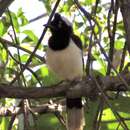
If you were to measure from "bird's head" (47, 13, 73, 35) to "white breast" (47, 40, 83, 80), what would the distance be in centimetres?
14

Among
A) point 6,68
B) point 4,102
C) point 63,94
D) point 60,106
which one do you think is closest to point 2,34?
point 6,68

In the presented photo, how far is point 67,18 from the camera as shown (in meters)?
2.96

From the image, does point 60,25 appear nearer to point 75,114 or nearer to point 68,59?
point 68,59

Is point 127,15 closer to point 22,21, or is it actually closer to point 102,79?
point 102,79

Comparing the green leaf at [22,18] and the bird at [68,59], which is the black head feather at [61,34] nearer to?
the bird at [68,59]

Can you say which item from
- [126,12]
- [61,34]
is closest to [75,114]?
[61,34]

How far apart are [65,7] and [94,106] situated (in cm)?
78

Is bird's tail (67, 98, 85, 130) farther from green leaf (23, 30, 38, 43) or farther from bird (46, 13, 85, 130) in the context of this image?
green leaf (23, 30, 38, 43)

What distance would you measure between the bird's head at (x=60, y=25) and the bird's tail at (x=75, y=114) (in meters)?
0.39

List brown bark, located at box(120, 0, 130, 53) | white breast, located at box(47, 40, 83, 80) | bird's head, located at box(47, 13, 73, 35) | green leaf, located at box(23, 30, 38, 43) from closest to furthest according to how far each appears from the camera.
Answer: brown bark, located at box(120, 0, 130, 53)
white breast, located at box(47, 40, 83, 80)
bird's head, located at box(47, 13, 73, 35)
green leaf, located at box(23, 30, 38, 43)

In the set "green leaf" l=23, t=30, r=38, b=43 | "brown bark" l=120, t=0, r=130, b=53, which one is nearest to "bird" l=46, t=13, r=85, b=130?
"green leaf" l=23, t=30, r=38, b=43

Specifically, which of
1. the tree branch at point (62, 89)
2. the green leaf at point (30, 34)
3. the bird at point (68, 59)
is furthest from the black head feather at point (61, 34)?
the tree branch at point (62, 89)

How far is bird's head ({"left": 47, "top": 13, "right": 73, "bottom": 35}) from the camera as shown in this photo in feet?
9.30

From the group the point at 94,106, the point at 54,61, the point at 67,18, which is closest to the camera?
the point at 94,106
